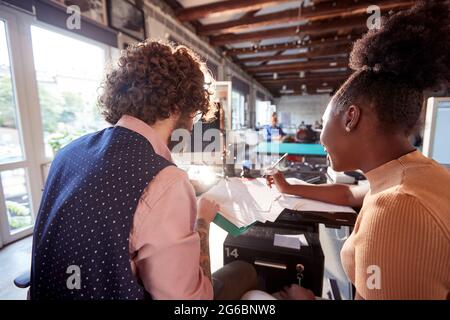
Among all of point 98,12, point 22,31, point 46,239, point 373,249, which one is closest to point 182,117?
point 46,239

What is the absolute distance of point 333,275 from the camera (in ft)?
5.50

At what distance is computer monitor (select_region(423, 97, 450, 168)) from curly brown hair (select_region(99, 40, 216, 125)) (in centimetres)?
135

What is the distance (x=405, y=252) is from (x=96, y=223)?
0.64m

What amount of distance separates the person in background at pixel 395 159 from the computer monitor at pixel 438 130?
34.1 inches

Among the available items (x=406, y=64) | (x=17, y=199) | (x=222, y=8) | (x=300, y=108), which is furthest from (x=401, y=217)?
(x=300, y=108)

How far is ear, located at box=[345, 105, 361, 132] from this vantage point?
65 cm

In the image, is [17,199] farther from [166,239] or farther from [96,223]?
[166,239]

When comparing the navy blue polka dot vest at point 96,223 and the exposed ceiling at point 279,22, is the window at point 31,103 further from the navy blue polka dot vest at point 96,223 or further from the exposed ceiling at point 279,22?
the exposed ceiling at point 279,22

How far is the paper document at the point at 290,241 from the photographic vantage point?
1.07 metres

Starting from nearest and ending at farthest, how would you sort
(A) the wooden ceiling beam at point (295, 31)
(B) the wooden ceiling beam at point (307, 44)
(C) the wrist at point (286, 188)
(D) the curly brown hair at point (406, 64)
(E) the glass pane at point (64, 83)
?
(D) the curly brown hair at point (406, 64), (C) the wrist at point (286, 188), (E) the glass pane at point (64, 83), (A) the wooden ceiling beam at point (295, 31), (B) the wooden ceiling beam at point (307, 44)

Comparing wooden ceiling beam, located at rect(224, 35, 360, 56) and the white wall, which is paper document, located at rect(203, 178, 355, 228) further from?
the white wall

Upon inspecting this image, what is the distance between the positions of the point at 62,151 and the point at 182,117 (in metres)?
0.38

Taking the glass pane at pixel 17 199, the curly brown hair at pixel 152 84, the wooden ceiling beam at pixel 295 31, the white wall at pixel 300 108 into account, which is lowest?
the glass pane at pixel 17 199

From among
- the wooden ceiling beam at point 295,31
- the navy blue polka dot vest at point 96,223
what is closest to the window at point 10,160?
the navy blue polka dot vest at point 96,223
